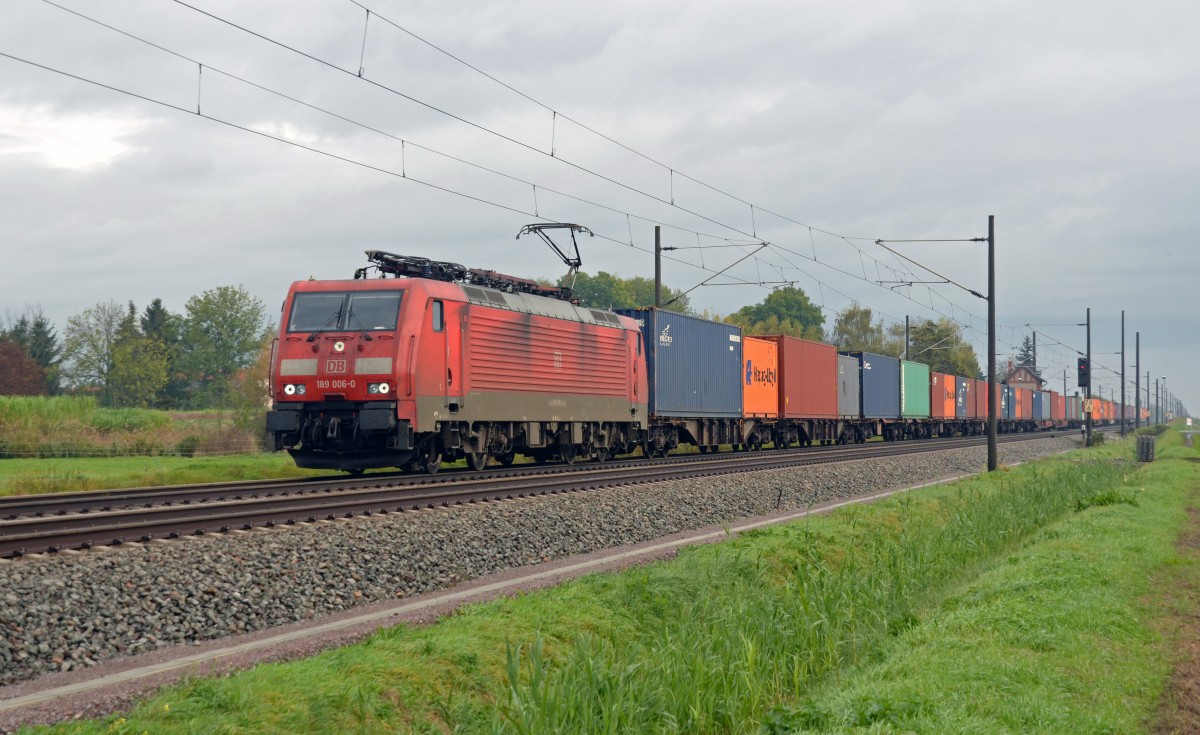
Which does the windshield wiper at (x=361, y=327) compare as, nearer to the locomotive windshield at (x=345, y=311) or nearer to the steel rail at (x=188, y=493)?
the locomotive windshield at (x=345, y=311)

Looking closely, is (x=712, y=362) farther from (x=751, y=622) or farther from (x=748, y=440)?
(x=751, y=622)

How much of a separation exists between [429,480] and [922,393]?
4281 cm

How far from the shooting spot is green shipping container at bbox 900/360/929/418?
5306cm

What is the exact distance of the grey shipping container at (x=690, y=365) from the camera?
30703mm

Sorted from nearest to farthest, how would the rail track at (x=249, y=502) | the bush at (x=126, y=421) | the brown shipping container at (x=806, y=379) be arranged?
the rail track at (x=249, y=502) → the bush at (x=126, y=421) → the brown shipping container at (x=806, y=379)

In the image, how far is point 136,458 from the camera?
104 feet

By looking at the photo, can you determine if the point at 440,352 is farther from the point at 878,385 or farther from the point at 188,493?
the point at 878,385

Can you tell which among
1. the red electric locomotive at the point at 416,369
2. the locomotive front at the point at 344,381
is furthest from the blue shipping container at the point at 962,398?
the locomotive front at the point at 344,381

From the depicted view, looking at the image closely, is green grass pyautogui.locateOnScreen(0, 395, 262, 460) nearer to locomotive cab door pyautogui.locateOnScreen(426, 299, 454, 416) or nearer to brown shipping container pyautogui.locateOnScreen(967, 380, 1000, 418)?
locomotive cab door pyautogui.locateOnScreen(426, 299, 454, 416)

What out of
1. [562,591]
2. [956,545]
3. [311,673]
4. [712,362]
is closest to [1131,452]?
[712,362]

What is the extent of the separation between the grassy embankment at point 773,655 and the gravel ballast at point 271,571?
168cm

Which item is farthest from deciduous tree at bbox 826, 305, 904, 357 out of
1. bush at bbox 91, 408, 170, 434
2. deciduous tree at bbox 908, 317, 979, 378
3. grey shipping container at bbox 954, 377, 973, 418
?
bush at bbox 91, 408, 170, 434

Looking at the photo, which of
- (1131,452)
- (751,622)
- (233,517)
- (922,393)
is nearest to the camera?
(751,622)

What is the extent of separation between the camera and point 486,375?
859 inches
